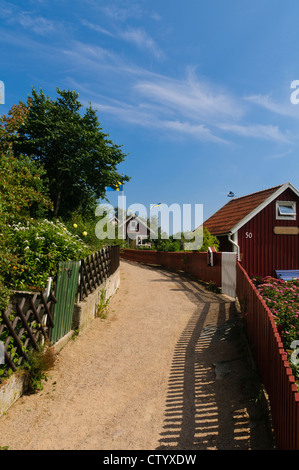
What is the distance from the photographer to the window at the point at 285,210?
19.0 m

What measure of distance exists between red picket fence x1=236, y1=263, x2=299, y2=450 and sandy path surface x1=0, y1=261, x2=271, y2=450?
1.22 feet

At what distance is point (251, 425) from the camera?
4.27 m

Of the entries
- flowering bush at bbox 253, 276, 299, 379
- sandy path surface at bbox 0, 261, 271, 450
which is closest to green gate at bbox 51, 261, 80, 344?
sandy path surface at bbox 0, 261, 271, 450

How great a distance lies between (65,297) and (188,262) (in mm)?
12894

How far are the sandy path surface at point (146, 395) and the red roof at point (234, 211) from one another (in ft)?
35.4

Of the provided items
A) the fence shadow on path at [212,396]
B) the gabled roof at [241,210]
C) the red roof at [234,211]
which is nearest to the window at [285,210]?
the gabled roof at [241,210]

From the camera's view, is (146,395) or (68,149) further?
(68,149)

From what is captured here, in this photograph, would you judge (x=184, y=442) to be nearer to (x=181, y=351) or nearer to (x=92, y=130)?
(x=181, y=351)

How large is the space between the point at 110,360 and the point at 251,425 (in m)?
3.28

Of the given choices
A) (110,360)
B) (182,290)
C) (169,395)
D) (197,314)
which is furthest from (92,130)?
(169,395)

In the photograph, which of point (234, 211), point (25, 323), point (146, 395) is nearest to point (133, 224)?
point (234, 211)

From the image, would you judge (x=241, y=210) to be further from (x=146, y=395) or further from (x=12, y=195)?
(x=146, y=395)

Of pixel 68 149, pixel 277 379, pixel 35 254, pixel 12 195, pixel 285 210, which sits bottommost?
pixel 277 379

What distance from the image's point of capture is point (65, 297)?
7.16 meters
